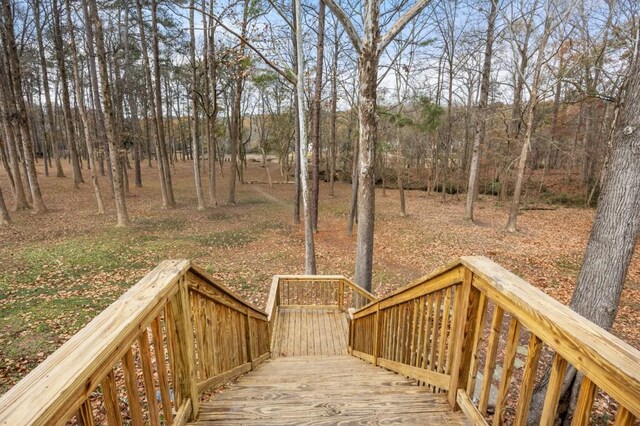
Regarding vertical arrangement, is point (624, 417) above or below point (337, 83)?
below

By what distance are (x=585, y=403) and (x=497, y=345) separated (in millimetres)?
528

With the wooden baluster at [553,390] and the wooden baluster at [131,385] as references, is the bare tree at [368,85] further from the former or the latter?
the wooden baluster at [131,385]

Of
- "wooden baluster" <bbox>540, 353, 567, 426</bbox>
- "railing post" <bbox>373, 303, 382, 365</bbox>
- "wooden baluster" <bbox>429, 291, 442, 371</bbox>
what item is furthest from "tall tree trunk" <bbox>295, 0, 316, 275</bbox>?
"wooden baluster" <bbox>540, 353, 567, 426</bbox>

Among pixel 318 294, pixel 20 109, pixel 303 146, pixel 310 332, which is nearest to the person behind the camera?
pixel 310 332

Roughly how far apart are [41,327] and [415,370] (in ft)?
20.7

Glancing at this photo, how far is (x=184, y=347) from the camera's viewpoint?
192cm

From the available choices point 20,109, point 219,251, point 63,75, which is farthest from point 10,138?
point 219,251

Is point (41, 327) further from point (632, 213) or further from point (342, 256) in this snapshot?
point (632, 213)

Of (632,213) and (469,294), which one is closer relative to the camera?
(469,294)

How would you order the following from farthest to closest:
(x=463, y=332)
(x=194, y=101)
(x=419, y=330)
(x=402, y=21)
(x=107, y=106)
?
1. (x=194, y=101)
2. (x=107, y=106)
3. (x=402, y=21)
4. (x=419, y=330)
5. (x=463, y=332)

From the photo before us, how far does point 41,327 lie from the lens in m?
5.30

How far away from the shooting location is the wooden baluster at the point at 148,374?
137 centimetres

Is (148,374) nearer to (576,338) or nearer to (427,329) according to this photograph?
(576,338)

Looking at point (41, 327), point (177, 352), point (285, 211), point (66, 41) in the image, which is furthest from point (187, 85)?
point (177, 352)
